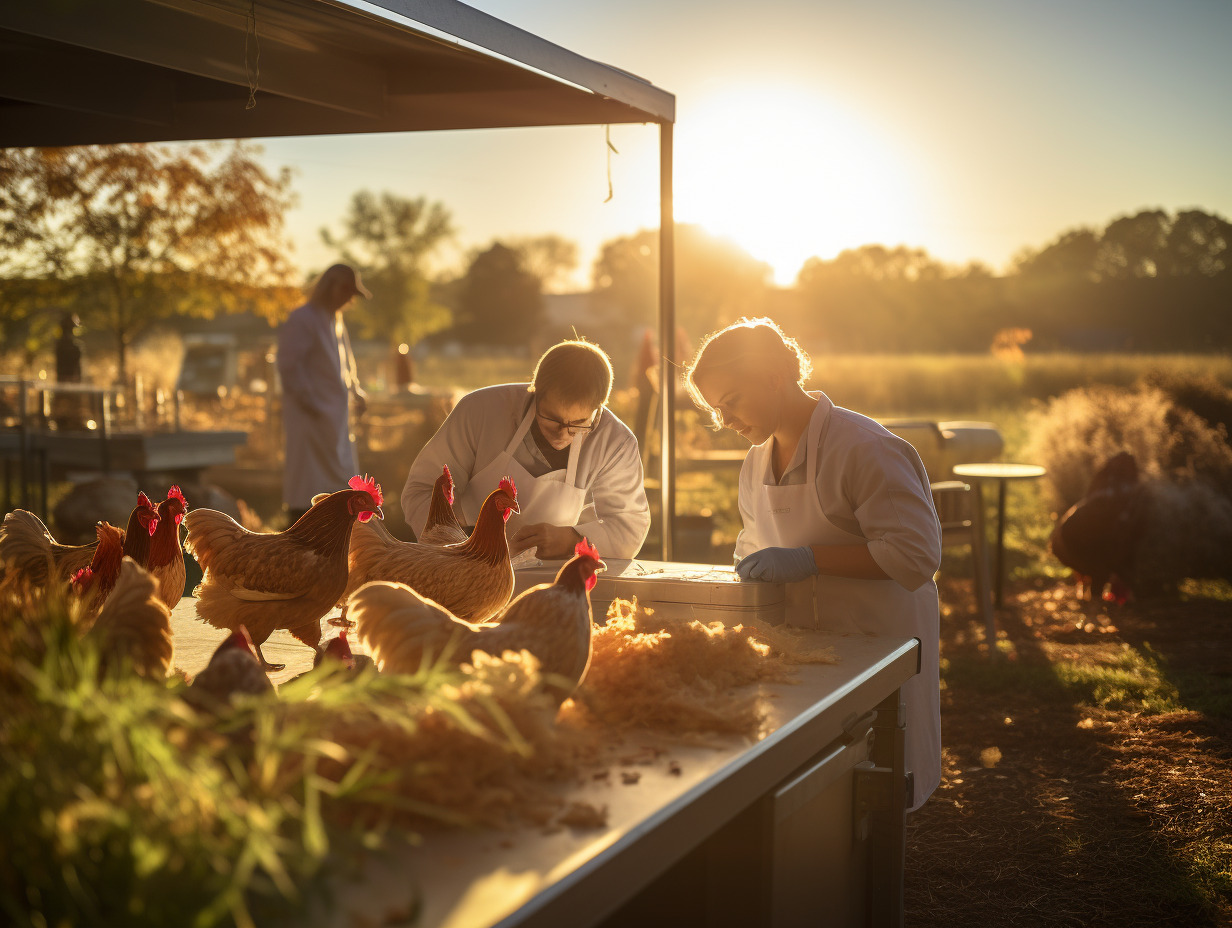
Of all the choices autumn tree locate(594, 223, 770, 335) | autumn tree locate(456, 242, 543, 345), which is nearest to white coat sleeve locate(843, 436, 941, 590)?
autumn tree locate(594, 223, 770, 335)

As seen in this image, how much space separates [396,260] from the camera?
33031mm

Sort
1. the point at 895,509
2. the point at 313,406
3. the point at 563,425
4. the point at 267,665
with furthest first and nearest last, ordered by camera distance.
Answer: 1. the point at 313,406
2. the point at 563,425
3. the point at 895,509
4. the point at 267,665

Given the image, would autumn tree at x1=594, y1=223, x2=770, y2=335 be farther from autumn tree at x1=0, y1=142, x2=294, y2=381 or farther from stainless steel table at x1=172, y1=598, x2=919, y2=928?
stainless steel table at x1=172, y1=598, x2=919, y2=928

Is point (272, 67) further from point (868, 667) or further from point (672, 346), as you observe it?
point (868, 667)

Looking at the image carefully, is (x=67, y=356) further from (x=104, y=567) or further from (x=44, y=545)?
(x=104, y=567)

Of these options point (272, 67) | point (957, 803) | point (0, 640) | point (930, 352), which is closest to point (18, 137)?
point (272, 67)

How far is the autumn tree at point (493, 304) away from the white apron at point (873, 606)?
48.2 m

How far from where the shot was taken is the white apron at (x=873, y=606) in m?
2.42

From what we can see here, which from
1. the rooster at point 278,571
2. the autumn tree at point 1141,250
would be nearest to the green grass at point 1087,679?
the rooster at point 278,571

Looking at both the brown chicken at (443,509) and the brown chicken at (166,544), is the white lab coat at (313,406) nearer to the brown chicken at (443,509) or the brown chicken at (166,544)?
the brown chicken at (443,509)

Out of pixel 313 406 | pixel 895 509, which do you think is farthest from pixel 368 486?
pixel 313 406

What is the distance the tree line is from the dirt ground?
2.26m

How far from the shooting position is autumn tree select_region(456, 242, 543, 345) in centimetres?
5019

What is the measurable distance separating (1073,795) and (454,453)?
9.44 ft
